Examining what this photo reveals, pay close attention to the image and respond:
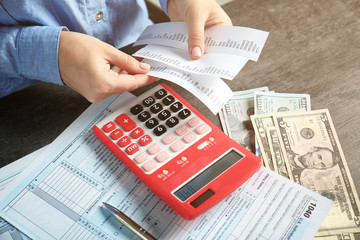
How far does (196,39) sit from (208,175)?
0.72 feet

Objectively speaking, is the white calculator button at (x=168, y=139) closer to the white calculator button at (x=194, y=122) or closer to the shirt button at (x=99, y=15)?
the white calculator button at (x=194, y=122)

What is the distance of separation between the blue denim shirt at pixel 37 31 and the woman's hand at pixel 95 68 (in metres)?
0.02

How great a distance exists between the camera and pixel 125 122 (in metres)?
0.56

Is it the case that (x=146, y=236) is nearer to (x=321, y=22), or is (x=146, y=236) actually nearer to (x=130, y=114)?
(x=130, y=114)

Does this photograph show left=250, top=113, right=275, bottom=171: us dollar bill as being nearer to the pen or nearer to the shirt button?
the pen

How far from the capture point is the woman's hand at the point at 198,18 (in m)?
0.56

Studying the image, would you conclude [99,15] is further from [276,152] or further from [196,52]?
[276,152]

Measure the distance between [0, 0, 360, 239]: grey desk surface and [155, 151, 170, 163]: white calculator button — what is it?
111 millimetres

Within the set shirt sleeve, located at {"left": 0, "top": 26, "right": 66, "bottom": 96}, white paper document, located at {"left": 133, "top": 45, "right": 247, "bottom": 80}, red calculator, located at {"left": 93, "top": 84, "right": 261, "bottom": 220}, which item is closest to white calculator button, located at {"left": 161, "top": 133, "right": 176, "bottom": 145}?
red calculator, located at {"left": 93, "top": 84, "right": 261, "bottom": 220}

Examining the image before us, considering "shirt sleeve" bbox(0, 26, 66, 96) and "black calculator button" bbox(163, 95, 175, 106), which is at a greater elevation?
"shirt sleeve" bbox(0, 26, 66, 96)

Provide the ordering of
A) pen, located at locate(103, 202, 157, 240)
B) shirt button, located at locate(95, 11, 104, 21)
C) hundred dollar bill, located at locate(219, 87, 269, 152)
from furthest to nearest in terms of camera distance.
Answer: shirt button, located at locate(95, 11, 104, 21)
hundred dollar bill, located at locate(219, 87, 269, 152)
pen, located at locate(103, 202, 157, 240)

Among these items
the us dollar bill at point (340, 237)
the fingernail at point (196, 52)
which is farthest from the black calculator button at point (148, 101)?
the us dollar bill at point (340, 237)

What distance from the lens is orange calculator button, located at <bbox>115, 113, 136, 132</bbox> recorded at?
1.81ft

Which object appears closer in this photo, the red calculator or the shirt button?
the red calculator
